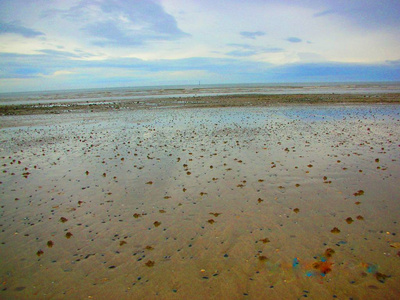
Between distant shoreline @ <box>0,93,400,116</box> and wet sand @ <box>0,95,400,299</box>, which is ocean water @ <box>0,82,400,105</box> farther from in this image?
wet sand @ <box>0,95,400,299</box>

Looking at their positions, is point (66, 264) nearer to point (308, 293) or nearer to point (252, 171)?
point (308, 293)

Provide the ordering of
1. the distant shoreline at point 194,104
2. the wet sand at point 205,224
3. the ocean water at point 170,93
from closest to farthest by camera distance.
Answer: the wet sand at point 205,224, the distant shoreline at point 194,104, the ocean water at point 170,93

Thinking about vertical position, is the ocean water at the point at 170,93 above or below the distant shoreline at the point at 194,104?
above

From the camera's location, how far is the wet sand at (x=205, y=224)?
16.5ft

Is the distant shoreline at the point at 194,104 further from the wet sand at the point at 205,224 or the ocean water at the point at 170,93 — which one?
the wet sand at the point at 205,224

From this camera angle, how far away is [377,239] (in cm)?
Result: 613

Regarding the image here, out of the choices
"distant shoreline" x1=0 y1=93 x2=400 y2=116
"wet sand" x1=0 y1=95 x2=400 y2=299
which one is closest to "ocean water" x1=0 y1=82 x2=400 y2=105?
"distant shoreline" x1=0 y1=93 x2=400 y2=116

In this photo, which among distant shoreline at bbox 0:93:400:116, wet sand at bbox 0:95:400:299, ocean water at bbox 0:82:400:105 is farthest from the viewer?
ocean water at bbox 0:82:400:105

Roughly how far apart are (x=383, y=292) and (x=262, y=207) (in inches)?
147

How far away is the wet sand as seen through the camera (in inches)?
198

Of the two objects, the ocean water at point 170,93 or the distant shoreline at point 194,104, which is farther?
the ocean water at point 170,93

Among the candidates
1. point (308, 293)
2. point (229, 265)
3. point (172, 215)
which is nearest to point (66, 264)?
point (172, 215)

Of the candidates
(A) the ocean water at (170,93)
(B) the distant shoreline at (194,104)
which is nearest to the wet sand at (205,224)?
(B) the distant shoreline at (194,104)

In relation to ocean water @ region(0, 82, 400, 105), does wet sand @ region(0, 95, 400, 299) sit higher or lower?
lower
